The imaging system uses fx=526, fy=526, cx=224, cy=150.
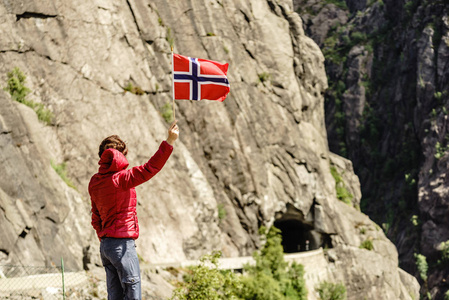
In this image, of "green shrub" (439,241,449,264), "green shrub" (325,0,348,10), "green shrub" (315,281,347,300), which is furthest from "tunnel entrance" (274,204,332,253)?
"green shrub" (325,0,348,10)

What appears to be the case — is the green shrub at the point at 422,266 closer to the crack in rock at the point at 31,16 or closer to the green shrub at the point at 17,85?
the crack in rock at the point at 31,16

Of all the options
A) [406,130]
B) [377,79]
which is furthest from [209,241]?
[377,79]

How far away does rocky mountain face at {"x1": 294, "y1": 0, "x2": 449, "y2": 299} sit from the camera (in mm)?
95688

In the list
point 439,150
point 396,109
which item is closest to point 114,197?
point 439,150

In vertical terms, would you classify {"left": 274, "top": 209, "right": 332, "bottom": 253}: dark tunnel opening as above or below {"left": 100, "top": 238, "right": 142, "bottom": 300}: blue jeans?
above

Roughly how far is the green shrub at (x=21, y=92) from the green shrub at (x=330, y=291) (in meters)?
27.1

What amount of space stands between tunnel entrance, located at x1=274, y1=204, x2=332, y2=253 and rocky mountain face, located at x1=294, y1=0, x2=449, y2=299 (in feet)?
137

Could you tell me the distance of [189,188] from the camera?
3731cm

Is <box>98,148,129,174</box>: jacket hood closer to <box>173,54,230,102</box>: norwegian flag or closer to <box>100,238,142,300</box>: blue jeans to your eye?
<box>100,238,142,300</box>: blue jeans

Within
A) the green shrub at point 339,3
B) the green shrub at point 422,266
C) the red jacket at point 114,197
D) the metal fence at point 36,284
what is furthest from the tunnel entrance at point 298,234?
the green shrub at point 339,3

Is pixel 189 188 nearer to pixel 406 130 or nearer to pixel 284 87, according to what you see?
pixel 284 87

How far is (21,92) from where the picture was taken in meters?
28.0

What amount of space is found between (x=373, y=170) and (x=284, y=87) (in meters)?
75.3

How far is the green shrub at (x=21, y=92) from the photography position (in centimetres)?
2766
